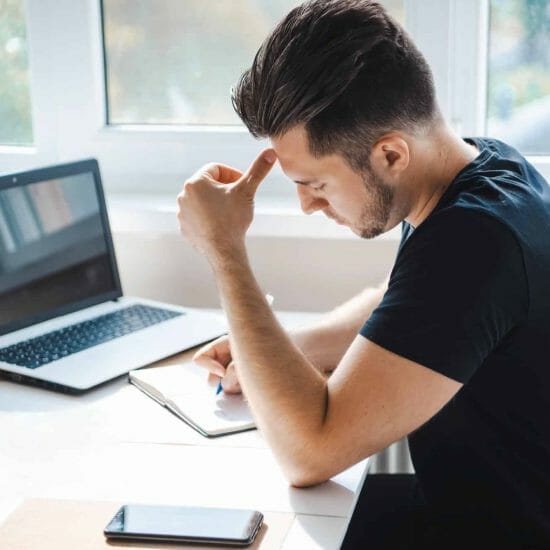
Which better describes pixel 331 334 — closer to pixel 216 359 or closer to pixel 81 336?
pixel 216 359

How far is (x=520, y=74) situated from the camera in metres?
2.11

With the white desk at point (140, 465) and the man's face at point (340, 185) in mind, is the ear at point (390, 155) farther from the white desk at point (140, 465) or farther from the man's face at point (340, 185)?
the white desk at point (140, 465)

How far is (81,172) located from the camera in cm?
194

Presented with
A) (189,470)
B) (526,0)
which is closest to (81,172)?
(189,470)

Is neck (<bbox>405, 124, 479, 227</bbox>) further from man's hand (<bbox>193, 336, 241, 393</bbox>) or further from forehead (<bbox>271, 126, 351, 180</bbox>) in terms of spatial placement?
man's hand (<bbox>193, 336, 241, 393</bbox>)

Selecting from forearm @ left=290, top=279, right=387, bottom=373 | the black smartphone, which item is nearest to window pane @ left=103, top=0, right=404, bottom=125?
forearm @ left=290, top=279, right=387, bottom=373

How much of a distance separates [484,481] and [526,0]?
112 cm

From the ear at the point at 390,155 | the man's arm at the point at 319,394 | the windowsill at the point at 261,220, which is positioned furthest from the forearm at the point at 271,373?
the windowsill at the point at 261,220

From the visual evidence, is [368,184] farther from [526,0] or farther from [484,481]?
[526,0]

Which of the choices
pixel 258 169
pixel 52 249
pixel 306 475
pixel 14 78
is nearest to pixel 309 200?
pixel 258 169

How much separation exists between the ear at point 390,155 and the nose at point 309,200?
5.0 inches

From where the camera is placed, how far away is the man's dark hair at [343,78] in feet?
4.21

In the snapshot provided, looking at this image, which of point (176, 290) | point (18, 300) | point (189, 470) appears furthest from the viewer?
point (176, 290)

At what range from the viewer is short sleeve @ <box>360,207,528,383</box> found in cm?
118
